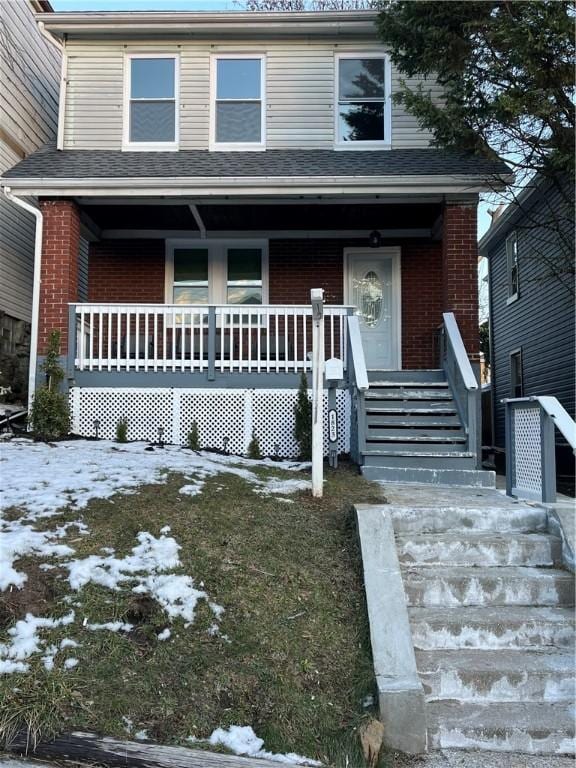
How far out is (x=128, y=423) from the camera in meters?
8.38

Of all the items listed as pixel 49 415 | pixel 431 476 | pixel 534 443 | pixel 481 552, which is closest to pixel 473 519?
pixel 481 552

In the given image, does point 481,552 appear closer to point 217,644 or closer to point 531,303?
point 217,644

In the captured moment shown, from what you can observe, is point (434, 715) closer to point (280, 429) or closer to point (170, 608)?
point (170, 608)

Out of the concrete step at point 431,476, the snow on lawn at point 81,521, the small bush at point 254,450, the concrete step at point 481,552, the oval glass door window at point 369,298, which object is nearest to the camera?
the snow on lawn at point 81,521

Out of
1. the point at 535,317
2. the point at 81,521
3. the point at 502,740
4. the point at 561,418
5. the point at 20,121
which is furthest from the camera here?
the point at 535,317

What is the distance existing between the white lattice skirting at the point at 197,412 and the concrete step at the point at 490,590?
435 centimetres

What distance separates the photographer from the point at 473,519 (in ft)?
15.7

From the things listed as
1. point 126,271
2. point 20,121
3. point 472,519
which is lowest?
point 472,519

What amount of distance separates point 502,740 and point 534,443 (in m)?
Result: 2.75

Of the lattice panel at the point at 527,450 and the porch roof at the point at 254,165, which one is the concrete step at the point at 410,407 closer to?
the lattice panel at the point at 527,450

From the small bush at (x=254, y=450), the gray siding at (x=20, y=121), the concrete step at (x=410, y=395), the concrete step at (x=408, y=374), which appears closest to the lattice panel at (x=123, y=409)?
the small bush at (x=254, y=450)

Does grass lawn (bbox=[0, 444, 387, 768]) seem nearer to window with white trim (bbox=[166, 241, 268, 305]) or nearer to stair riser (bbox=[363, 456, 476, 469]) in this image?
stair riser (bbox=[363, 456, 476, 469])

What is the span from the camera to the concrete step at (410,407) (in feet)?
25.1

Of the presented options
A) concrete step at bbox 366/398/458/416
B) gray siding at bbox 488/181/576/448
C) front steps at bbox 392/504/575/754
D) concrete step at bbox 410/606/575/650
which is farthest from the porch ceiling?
concrete step at bbox 410/606/575/650
